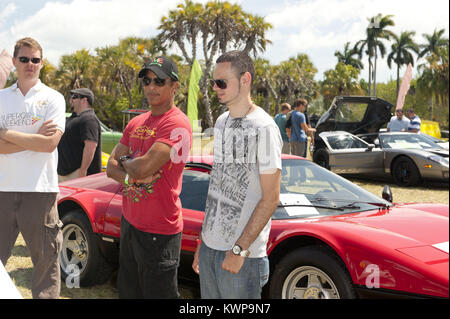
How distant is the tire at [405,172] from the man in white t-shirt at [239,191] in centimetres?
514

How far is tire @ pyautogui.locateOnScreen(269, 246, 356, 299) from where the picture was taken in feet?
8.78

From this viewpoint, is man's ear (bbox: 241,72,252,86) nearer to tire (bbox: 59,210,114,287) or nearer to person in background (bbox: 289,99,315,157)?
tire (bbox: 59,210,114,287)

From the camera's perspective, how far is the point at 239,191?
6.55ft

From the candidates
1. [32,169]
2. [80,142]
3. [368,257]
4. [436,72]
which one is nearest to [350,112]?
[436,72]

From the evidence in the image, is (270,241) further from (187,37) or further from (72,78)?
(72,78)

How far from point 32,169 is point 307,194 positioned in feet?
6.43

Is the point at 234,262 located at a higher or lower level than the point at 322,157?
lower

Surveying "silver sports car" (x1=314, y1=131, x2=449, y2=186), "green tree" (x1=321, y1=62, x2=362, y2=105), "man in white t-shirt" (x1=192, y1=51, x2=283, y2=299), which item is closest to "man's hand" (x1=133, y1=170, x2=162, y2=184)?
"man in white t-shirt" (x1=192, y1=51, x2=283, y2=299)

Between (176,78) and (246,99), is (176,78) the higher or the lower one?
the higher one

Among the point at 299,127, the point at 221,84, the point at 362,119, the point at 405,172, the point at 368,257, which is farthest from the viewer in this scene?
the point at 362,119

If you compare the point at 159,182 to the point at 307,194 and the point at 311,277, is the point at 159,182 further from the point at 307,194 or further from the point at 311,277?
the point at 307,194

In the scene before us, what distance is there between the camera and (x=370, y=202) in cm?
361

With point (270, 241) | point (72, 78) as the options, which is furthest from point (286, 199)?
point (72, 78)
